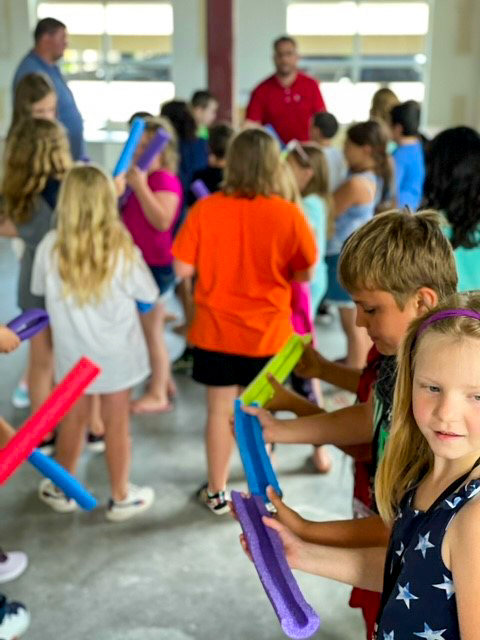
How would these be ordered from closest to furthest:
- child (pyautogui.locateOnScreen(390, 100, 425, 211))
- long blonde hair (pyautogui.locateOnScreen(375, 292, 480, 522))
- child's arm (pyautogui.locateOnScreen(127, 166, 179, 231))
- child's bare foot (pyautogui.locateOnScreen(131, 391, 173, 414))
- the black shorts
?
long blonde hair (pyautogui.locateOnScreen(375, 292, 480, 522))
the black shorts
child's arm (pyautogui.locateOnScreen(127, 166, 179, 231))
child's bare foot (pyautogui.locateOnScreen(131, 391, 173, 414))
child (pyautogui.locateOnScreen(390, 100, 425, 211))

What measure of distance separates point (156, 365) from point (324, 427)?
2098 mm

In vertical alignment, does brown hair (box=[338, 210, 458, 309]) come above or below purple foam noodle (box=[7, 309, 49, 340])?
above

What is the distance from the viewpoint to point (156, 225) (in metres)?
3.33

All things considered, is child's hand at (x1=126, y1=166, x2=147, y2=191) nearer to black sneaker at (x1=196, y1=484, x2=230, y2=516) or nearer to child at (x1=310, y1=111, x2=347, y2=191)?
black sneaker at (x1=196, y1=484, x2=230, y2=516)

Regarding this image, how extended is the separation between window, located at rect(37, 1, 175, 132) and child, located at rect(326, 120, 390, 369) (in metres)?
5.69

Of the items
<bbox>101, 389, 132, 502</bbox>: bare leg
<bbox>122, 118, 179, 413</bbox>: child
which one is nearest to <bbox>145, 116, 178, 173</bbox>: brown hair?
<bbox>122, 118, 179, 413</bbox>: child

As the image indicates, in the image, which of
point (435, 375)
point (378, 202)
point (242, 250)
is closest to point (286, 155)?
point (378, 202)

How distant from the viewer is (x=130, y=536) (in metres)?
2.76

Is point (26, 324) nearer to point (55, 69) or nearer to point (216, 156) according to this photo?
point (216, 156)

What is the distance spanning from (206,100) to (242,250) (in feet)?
10.0

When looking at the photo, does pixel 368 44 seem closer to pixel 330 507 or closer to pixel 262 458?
pixel 330 507

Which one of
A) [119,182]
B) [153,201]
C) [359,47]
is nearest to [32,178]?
[119,182]

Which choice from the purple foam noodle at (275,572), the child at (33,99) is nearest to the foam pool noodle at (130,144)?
the child at (33,99)

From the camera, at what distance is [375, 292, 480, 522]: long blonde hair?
3.79ft
